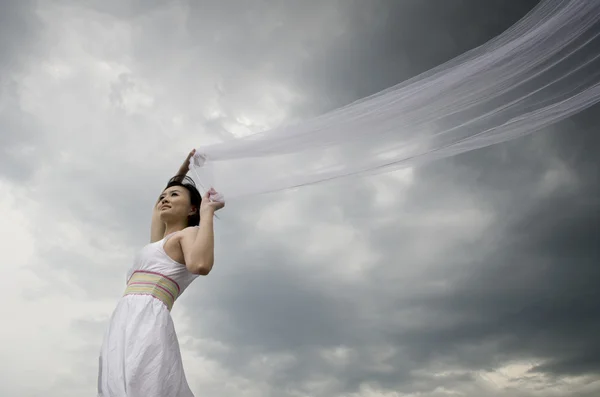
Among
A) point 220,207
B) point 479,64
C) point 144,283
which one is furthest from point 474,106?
point 144,283

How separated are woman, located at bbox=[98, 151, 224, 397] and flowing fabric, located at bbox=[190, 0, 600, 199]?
722mm

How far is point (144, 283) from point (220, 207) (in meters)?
0.81

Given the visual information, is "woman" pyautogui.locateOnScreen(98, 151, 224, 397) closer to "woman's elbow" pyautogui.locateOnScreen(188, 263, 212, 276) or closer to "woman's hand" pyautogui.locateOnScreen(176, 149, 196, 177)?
"woman's elbow" pyautogui.locateOnScreen(188, 263, 212, 276)

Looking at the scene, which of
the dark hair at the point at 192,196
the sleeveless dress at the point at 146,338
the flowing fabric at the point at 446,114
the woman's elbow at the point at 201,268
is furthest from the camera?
the dark hair at the point at 192,196

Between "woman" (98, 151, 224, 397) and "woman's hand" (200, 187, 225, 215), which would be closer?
"woman" (98, 151, 224, 397)

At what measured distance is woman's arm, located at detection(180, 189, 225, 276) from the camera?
12.6 ft

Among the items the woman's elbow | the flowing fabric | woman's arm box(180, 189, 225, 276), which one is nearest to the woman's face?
the flowing fabric

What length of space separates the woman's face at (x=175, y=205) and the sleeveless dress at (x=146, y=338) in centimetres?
41

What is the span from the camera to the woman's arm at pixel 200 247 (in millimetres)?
3828

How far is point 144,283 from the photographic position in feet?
13.4

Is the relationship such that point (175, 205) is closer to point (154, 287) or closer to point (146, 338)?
point (154, 287)

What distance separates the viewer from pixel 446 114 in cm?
468

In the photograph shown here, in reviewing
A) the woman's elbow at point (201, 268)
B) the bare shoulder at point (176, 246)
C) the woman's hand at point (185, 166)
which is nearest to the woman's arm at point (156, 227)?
the woman's hand at point (185, 166)

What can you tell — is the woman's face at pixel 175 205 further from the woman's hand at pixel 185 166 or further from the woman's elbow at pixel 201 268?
the woman's elbow at pixel 201 268
